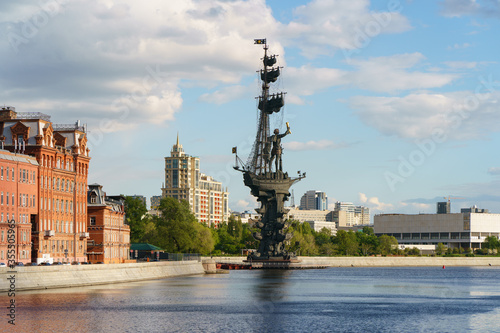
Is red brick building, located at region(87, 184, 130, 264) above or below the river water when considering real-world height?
above

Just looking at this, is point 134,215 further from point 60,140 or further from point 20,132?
point 20,132

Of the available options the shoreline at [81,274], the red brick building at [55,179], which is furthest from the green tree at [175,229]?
the red brick building at [55,179]

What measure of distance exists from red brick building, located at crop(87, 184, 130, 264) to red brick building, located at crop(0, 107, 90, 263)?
17.4 ft

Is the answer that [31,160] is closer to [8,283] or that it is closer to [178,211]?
[8,283]

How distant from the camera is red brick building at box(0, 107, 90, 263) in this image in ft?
432

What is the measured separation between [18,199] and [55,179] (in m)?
14.8

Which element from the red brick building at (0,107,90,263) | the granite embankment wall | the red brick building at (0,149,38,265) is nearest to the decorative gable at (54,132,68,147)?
the red brick building at (0,107,90,263)

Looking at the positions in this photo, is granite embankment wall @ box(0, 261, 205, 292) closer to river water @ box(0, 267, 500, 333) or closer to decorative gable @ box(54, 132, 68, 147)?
river water @ box(0, 267, 500, 333)

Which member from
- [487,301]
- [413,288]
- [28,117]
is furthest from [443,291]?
[28,117]

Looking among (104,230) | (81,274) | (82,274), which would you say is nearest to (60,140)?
(104,230)

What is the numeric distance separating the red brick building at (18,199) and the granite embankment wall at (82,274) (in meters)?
13.1

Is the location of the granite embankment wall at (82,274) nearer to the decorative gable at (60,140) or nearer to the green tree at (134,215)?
the decorative gable at (60,140)

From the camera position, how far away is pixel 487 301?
342 feet

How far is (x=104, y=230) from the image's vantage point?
154 metres
